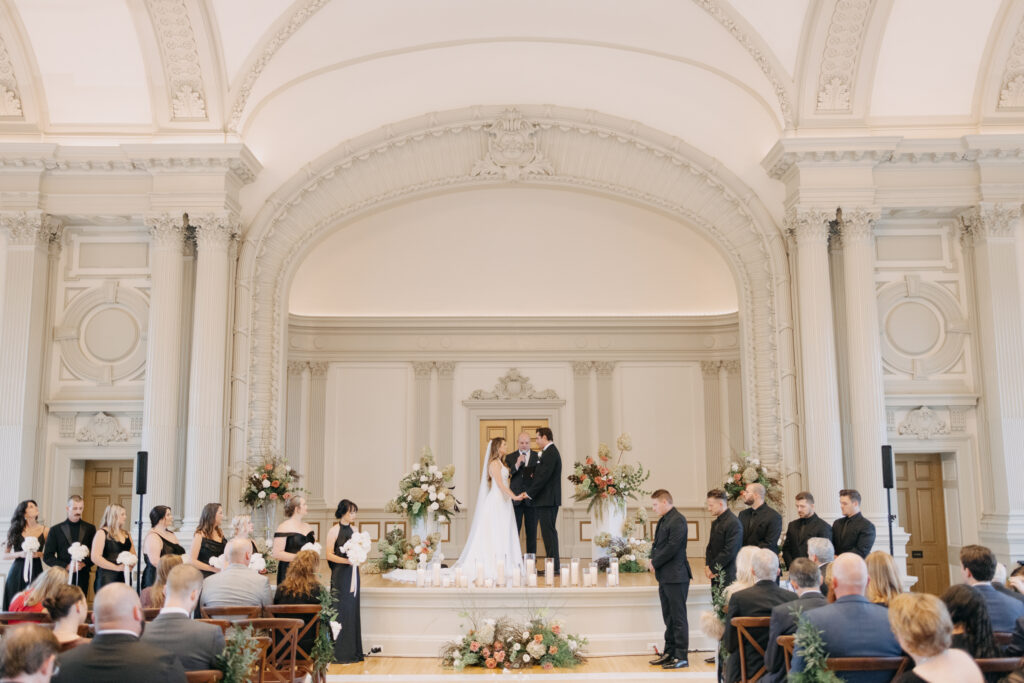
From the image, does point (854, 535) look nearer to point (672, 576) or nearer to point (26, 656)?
point (672, 576)

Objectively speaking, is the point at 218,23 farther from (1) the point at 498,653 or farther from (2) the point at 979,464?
(2) the point at 979,464

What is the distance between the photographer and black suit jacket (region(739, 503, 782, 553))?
968cm

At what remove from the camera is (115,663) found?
4285 mm

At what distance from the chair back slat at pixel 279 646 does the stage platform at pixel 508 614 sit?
139 inches

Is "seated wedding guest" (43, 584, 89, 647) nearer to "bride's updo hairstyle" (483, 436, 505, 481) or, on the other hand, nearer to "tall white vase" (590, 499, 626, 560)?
"bride's updo hairstyle" (483, 436, 505, 481)

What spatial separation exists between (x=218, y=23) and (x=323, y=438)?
8012 mm

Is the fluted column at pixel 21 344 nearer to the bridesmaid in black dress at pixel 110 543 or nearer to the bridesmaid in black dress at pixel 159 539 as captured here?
the bridesmaid in black dress at pixel 110 543

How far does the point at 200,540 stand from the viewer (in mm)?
8898

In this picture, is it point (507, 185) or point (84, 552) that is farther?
point (507, 185)

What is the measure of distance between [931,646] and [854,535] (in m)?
5.83

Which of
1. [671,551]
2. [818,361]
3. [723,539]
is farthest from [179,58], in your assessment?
[818,361]

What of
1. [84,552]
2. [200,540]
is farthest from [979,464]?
[84,552]

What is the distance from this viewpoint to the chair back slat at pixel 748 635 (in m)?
6.39

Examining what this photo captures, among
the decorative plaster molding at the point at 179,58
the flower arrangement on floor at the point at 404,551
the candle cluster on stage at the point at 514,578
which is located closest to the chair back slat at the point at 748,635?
the candle cluster on stage at the point at 514,578
